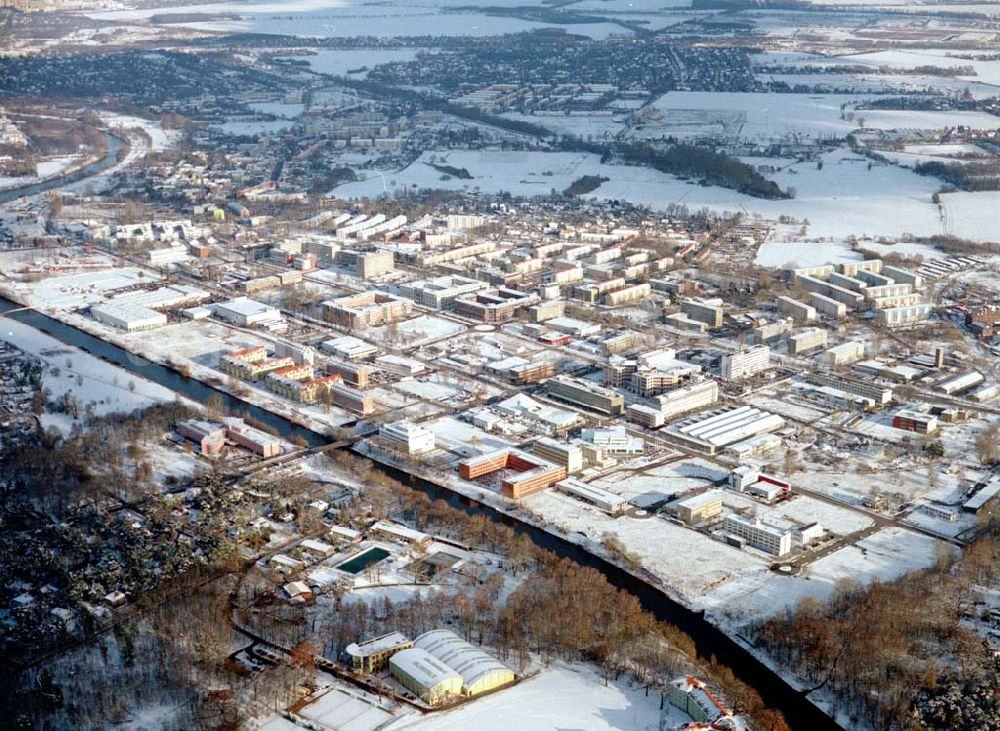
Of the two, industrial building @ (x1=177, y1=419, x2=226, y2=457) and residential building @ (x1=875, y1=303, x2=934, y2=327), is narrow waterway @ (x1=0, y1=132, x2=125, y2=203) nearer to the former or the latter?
industrial building @ (x1=177, y1=419, x2=226, y2=457)

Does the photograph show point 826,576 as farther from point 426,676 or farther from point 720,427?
point 426,676

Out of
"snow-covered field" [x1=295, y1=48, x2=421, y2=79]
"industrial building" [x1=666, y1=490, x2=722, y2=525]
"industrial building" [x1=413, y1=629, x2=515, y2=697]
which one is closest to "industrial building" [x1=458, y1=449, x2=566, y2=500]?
"industrial building" [x1=666, y1=490, x2=722, y2=525]

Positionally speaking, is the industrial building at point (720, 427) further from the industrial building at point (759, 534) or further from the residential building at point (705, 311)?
the residential building at point (705, 311)

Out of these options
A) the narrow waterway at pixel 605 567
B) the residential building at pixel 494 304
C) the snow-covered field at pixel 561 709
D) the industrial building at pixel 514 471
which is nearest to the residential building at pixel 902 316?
the residential building at pixel 494 304

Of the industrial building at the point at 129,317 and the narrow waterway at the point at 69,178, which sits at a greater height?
the narrow waterway at the point at 69,178

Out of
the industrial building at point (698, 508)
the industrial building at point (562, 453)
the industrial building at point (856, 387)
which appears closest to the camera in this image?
the industrial building at point (698, 508)

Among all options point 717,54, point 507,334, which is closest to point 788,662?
point 507,334

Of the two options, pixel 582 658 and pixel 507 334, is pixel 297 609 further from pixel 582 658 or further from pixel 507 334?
pixel 507 334
